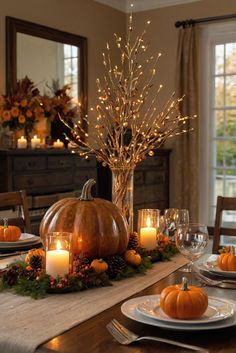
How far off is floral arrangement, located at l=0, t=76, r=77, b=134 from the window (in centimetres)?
154

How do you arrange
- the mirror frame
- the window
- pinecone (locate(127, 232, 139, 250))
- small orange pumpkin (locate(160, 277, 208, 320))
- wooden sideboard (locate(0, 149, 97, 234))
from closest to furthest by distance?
small orange pumpkin (locate(160, 277, 208, 320)) < pinecone (locate(127, 232, 139, 250)) < wooden sideboard (locate(0, 149, 97, 234)) < the mirror frame < the window

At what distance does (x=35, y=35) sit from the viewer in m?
4.51

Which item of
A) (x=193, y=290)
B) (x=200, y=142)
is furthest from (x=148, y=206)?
(x=193, y=290)

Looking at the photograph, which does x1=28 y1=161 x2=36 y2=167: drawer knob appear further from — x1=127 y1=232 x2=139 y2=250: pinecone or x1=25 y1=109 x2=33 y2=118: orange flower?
x1=127 y1=232 x2=139 y2=250: pinecone

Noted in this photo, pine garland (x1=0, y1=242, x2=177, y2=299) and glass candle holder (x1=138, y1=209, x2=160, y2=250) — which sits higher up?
glass candle holder (x1=138, y1=209, x2=160, y2=250)

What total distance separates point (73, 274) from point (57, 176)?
108 inches

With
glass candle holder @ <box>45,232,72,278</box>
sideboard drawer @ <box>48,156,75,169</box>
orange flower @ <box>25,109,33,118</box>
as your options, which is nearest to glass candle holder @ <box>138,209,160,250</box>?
glass candle holder @ <box>45,232,72,278</box>

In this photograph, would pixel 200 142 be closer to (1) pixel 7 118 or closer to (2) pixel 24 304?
(1) pixel 7 118

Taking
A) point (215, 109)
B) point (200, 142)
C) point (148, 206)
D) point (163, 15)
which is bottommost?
point (148, 206)

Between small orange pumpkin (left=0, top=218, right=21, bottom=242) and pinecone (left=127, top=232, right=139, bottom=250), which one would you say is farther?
small orange pumpkin (left=0, top=218, right=21, bottom=242)

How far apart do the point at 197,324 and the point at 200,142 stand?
431cm

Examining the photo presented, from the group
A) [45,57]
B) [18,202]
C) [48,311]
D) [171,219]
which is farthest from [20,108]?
[48,311]

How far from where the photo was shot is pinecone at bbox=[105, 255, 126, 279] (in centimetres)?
163

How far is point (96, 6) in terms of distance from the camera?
5.30 metres
